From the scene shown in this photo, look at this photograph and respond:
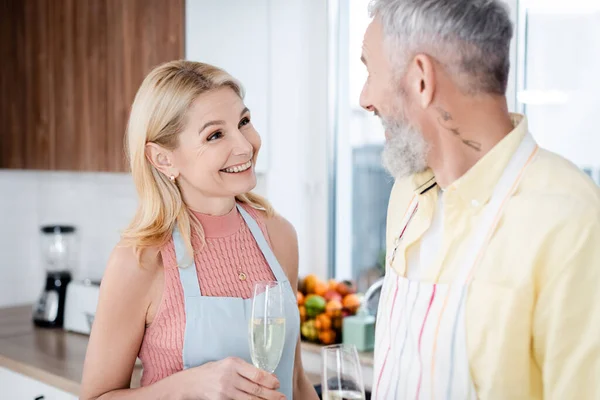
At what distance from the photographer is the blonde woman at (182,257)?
1.67 meters

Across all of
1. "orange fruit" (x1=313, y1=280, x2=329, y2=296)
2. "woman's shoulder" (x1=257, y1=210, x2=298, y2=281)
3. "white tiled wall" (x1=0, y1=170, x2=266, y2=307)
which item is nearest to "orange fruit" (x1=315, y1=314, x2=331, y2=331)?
"orange fruit" (x1=313, y1=280, x2=329, y2=296)

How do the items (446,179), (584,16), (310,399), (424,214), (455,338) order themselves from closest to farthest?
(455,338)
(446,179)
(424,214)
(310,399)
(584,16)

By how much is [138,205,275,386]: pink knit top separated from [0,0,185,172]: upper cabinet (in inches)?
41.2

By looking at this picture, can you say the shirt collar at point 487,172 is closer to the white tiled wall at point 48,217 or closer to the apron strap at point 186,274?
the apron strap at point 186,274

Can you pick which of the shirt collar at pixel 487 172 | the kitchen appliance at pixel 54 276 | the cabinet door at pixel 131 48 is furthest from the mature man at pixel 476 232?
the kitchen appliance at pixel 54 276

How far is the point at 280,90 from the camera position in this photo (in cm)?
304

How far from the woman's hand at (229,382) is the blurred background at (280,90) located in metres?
1.36

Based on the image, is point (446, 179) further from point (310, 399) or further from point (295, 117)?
point (295, 117)

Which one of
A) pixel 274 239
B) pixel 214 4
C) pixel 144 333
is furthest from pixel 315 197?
pixel 144 333

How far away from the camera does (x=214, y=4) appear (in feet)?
8.90

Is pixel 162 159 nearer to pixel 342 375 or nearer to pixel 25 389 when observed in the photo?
pixel 342 375

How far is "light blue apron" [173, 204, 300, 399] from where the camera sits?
1710 mm

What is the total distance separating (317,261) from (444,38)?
1.93 metres

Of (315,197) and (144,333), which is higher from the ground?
(315,197)
